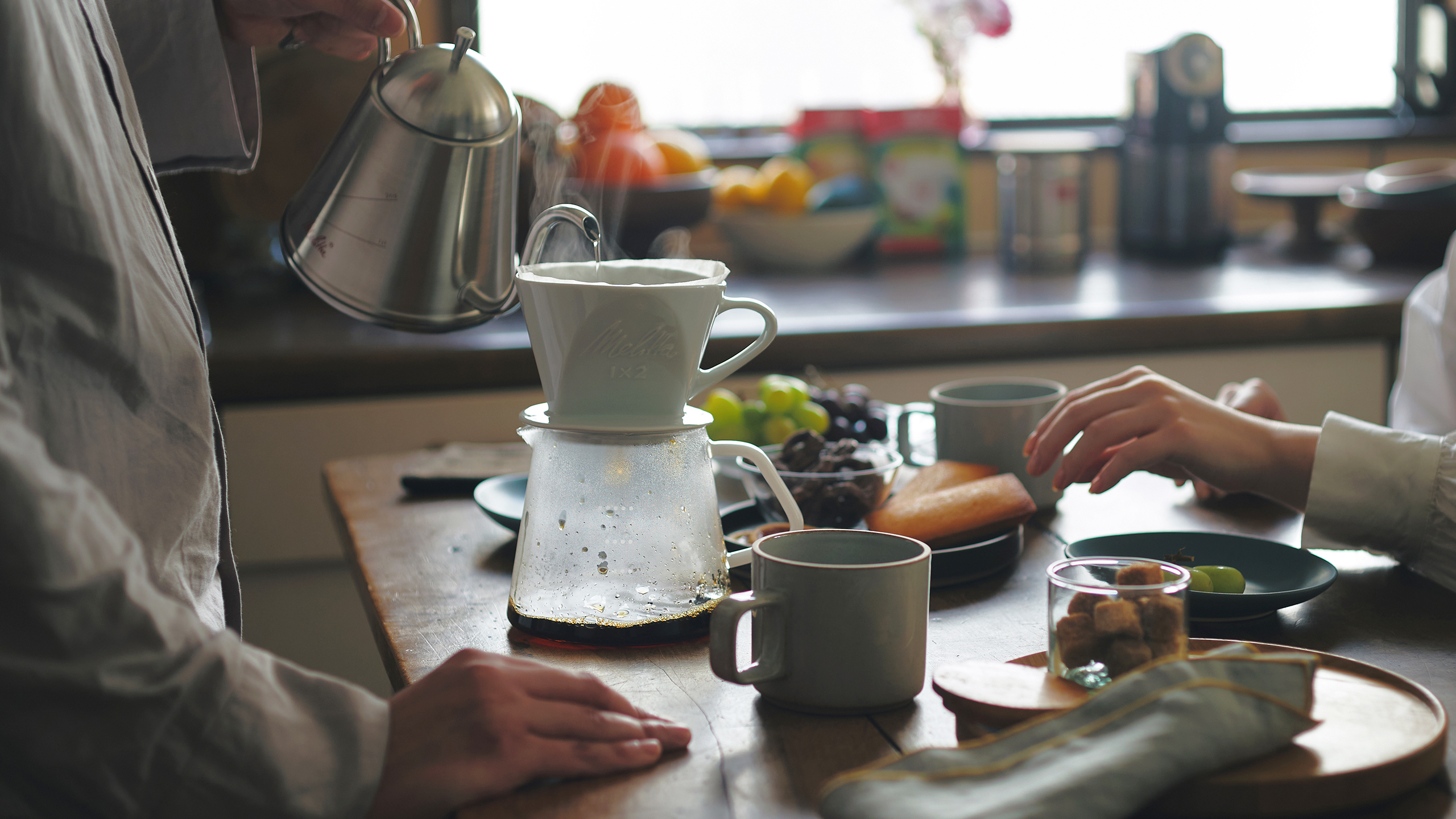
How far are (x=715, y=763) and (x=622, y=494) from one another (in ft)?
0.69

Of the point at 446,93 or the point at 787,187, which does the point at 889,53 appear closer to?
the point at 787,187

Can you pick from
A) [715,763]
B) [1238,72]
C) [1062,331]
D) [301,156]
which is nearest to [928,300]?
[1062,331]

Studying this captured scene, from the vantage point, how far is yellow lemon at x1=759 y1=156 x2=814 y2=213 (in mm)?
2420

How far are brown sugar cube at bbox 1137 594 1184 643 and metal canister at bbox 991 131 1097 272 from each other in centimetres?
178

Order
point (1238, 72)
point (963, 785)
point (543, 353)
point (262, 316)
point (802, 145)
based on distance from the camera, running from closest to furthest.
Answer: point (963, 785) < point (543, 353) < point (262, 316) < point (802, 145) < point (1238, 72)

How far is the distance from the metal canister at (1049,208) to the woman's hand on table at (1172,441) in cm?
140

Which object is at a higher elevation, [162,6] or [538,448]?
[162,6]

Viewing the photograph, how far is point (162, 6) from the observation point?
103 centimetres

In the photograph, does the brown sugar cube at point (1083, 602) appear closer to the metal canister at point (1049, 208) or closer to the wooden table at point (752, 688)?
the wooden table at point (752, 688)

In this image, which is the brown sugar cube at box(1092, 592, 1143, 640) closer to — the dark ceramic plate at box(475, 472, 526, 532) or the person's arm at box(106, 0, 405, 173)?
the dark ceramic plate at box(475, 472, 526, 532)

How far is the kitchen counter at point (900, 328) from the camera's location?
1.77 m

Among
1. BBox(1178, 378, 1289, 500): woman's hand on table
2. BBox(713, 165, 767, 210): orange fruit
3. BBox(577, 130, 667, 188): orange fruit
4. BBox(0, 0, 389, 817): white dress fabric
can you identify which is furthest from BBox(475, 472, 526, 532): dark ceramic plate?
BBox(713, 165, 767, 210): orange fruit

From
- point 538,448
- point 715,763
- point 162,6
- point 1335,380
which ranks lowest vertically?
→ point 1335,380

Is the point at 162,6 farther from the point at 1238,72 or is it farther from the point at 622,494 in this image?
the point at 1238,72
